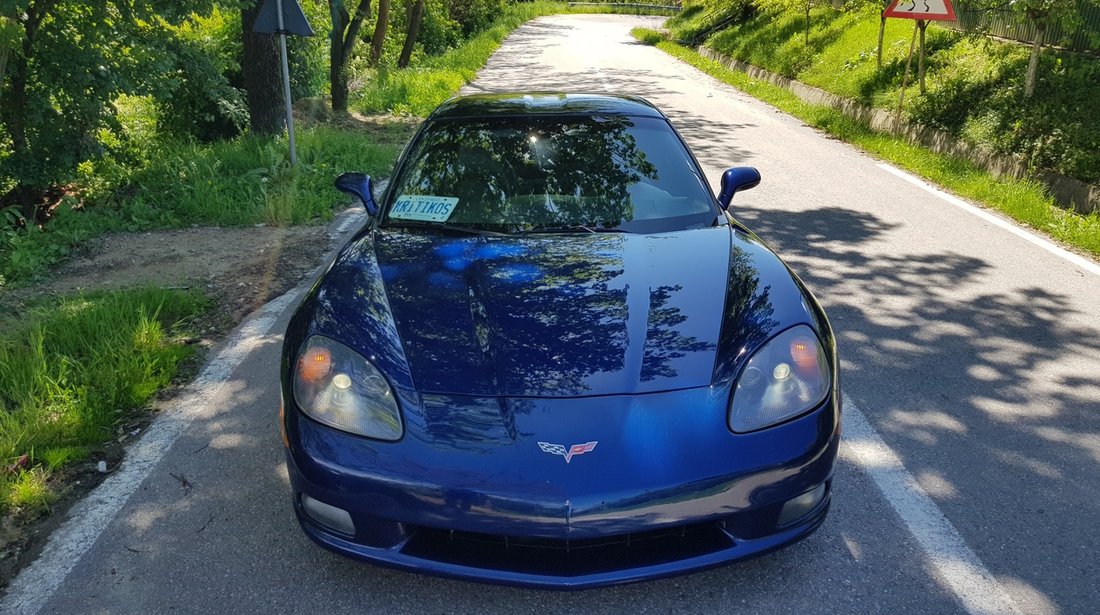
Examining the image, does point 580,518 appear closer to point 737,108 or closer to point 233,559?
point 233,559

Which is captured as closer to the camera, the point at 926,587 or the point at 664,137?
the point at 926,587

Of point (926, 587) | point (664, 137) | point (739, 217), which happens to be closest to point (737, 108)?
point (739, 217)

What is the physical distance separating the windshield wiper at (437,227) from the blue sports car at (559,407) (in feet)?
0.37

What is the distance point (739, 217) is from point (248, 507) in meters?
5.48

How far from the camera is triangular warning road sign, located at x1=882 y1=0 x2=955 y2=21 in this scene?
10398 mm

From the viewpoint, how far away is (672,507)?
7.37 feet

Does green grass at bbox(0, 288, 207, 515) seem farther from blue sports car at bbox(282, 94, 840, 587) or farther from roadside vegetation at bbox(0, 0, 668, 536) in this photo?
blue sports car at bbox(282, 94, 840, 587)

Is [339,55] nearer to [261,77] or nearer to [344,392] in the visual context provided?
[261,77]

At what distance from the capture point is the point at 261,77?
9.65 metres

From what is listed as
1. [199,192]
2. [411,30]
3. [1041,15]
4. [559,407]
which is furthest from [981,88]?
[411,30]

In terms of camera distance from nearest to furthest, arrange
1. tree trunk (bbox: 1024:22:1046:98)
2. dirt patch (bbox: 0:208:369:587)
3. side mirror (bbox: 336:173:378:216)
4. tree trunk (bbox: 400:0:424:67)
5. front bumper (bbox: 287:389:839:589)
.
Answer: front bumper (bbox: 287:389:839:589), side mirror (bbox: 336:173:378:216), dirt patch (bbox: 0:208:369:587), tree trunk (bbox: 1024:22:1046:98), tree trunk (bbox: 400:0:424:67)

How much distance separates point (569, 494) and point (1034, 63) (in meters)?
9.77

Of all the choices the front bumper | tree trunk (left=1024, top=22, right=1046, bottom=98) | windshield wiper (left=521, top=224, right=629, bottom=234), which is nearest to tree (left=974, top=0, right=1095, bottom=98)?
tree trunk (left=1024, top=22, right=1046, bottom=98)

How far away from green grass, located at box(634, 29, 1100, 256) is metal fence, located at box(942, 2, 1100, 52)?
181 cm
